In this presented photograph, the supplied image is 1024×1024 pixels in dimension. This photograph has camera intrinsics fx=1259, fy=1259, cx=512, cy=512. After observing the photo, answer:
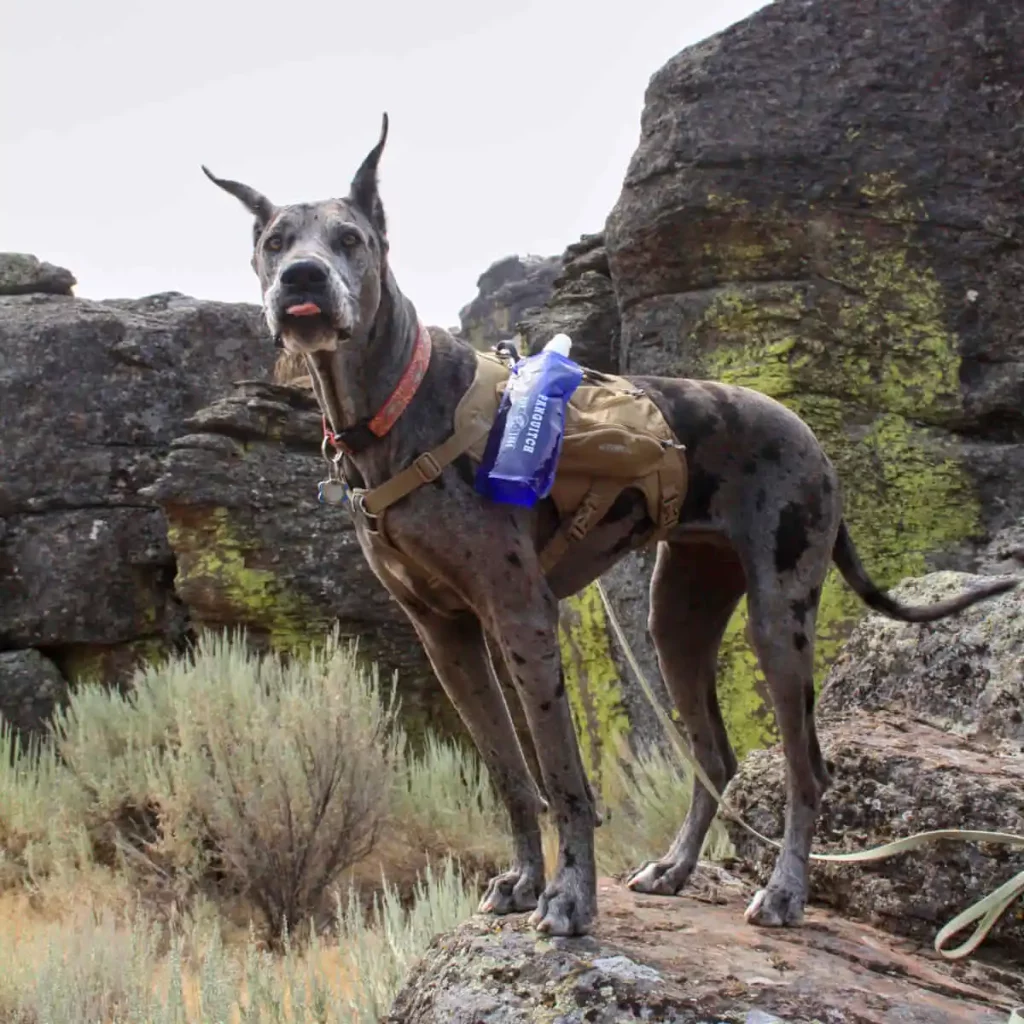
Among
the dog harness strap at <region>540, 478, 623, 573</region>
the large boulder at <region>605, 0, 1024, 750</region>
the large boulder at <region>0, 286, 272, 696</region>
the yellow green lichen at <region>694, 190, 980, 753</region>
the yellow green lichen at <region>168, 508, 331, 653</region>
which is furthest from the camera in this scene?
the large boulder at <region>0, 286, 272, 696</region>

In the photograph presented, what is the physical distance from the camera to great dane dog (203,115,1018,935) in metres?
3.23

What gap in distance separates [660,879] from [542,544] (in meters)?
1.20

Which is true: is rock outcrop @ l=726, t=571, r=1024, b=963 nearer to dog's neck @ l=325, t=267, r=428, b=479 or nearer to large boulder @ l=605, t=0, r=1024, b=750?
large boulder @ l=605, t=0, r=1024, b=750

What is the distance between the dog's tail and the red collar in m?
1.53

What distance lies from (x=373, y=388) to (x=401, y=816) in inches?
207

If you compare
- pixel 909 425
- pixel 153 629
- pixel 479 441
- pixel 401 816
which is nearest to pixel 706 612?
pixel 479 441

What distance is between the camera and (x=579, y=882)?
3174mm

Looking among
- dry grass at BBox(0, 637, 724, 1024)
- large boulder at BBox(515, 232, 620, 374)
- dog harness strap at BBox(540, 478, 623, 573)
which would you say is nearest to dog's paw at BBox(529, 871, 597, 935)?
dog harness strap at BBox(540, 478, 623, 573)

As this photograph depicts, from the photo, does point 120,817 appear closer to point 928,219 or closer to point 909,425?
point 909,425

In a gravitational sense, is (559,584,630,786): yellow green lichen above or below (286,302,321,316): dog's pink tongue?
below

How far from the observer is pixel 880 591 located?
4.12 m

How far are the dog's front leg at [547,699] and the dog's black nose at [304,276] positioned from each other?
35.2 inches

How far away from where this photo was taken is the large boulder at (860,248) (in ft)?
22.1

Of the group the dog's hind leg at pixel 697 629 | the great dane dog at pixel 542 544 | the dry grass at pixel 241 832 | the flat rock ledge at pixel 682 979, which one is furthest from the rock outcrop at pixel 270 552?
the flat rock ledge at pixel 682 979
